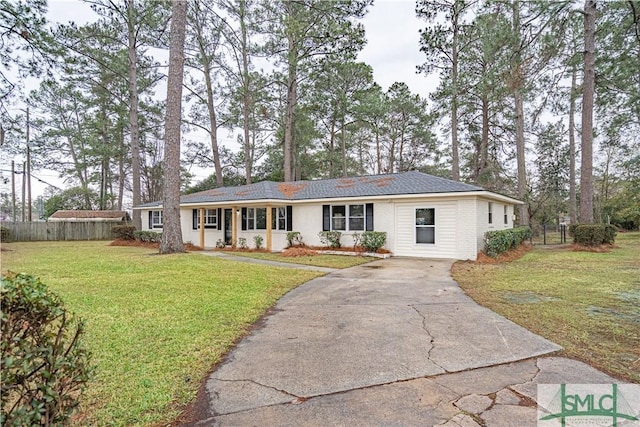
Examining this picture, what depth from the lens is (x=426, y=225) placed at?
12.5 meters

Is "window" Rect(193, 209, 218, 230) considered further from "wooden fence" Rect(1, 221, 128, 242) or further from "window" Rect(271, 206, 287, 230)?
A: "wooden fence" Rect(1, 221, 128, 242)

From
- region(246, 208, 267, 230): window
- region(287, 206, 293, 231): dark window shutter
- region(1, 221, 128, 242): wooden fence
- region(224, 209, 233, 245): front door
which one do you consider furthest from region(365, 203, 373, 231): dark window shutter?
region(1, 221, 128, 242): wooden fence

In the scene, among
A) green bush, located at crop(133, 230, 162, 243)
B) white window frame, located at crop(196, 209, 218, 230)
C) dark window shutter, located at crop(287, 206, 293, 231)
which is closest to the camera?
dark window shutter, located at crop(287, 206, 293, 231)

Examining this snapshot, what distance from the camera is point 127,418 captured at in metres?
2.38

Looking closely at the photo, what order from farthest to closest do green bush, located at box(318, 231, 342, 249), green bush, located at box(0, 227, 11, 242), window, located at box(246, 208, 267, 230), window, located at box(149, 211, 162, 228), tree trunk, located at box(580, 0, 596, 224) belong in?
green bush, located at box(0, 227, 11, 242) < window, located at box(149, 211, 162, 228) < window, located at box(246, 208, 267, 230) < green bush, located at box(318, 231, 342, 249) < tree trunk, located at box(580, 0, 596, 224)

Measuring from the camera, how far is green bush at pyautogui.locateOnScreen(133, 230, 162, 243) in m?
18.2

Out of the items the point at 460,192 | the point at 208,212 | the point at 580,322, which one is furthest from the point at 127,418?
the point at 208,212

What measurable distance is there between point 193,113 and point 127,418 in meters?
24.6

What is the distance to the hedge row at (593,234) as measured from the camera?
43.7 feet

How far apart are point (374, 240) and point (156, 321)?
933cm

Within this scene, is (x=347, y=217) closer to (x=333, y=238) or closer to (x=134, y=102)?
(x=333, y=238)

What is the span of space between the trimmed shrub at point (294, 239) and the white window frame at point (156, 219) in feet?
31.7

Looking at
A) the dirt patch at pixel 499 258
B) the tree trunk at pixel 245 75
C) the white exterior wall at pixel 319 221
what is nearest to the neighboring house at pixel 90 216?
→ the tree trunk at pixel 245 75

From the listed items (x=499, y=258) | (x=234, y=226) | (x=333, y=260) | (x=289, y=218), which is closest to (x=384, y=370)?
(x=333, y=260)
